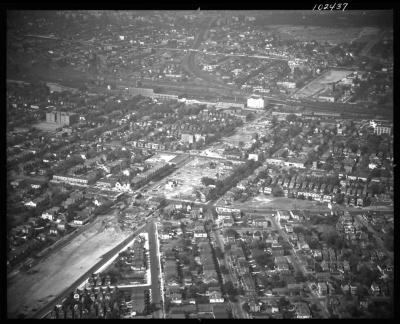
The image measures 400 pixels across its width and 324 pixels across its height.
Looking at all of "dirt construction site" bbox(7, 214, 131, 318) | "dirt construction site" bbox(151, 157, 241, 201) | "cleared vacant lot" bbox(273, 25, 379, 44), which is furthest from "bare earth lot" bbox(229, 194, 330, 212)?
"cleared vacant lot" bbox(273, 25, 379, 44)

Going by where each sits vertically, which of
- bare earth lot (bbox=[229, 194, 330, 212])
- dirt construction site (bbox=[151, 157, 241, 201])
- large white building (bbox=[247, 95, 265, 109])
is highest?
large white building (bbox=[247, 95, 265, 109])

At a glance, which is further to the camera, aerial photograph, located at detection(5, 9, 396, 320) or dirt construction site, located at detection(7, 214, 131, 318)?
aerial photograph, located at detection(5, 9, 396, 320)

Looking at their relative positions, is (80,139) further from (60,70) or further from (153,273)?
(153,273)

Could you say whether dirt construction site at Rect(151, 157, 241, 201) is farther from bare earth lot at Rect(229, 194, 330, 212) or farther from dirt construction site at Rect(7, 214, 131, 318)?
dirt construction site at Rect(7, 214, 131, 318)
